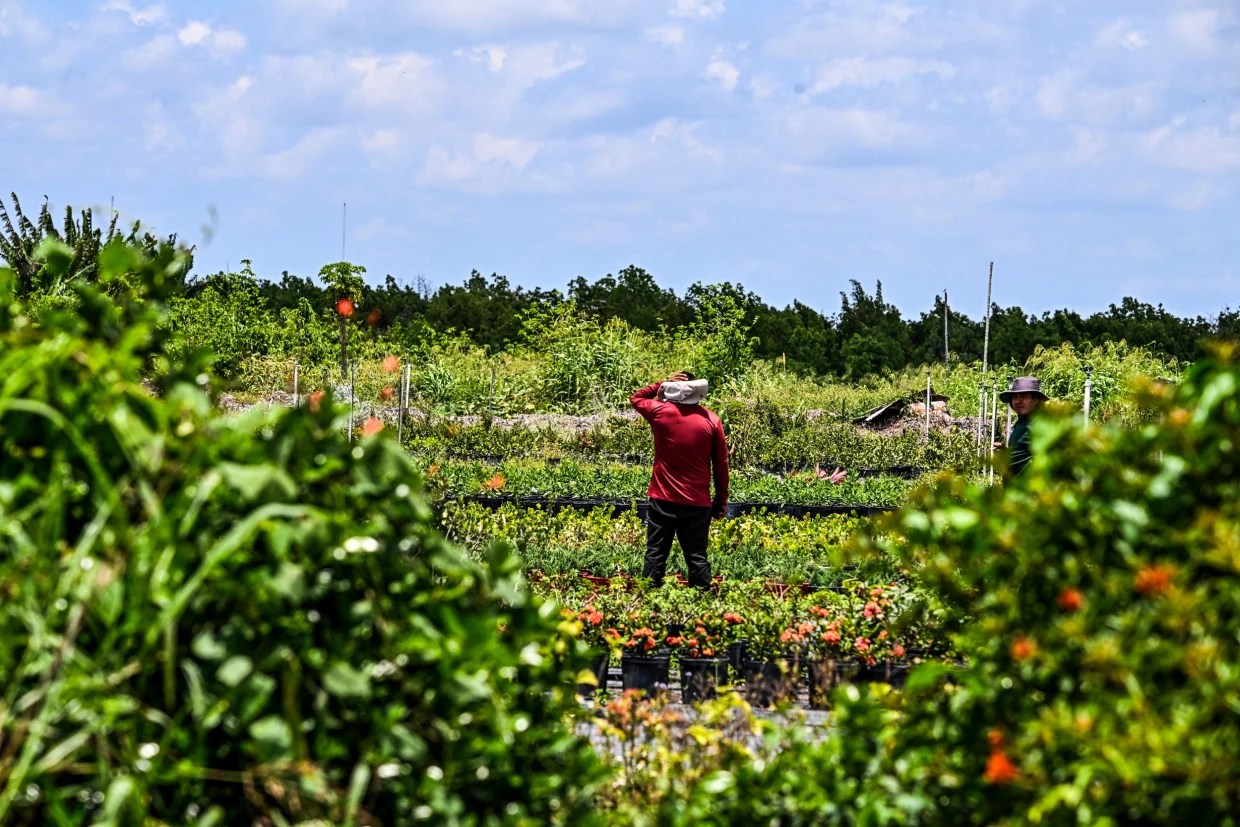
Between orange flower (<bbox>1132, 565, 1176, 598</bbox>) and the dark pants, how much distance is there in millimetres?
5663

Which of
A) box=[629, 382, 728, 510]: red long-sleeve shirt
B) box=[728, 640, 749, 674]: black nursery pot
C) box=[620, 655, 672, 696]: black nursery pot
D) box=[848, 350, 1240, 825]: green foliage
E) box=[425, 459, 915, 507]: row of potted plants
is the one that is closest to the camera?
box=[848, 350, 1240, 825]: green foliage

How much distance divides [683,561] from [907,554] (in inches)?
250

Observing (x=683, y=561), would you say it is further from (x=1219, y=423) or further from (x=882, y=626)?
(x=1219, y=423)

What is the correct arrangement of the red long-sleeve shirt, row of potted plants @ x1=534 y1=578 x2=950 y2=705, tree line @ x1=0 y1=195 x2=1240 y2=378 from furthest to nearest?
tree line @ x1=0 y1=195 x2=1240 y2=378 → the red long-sleeve shirt → row of potted plants @ x1=534 y1=578 x2=950 y2=705

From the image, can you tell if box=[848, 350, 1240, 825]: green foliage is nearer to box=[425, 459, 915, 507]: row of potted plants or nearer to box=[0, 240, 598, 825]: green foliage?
box=[0, 240, 598, 825]: green foliage

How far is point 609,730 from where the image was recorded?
3.18 metres

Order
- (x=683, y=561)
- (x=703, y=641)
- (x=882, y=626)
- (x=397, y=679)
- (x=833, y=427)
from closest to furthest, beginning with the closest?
1. (x=397, y=679)
2. (x=882, y=626)
3. (x=703, y=641)
4. (x=683, y=561)
5. (x=833, y=427)

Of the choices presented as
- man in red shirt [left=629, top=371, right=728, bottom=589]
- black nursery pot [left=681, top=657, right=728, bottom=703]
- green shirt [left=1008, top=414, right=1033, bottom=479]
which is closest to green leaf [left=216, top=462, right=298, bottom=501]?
black nursery pot [left=681, top=657, right=728, bottom=703]

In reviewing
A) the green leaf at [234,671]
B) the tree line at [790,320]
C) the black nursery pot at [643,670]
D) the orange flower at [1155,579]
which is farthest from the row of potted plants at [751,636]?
the tree line at [790,320]

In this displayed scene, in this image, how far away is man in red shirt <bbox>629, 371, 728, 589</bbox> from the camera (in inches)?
295

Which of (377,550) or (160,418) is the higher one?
(160,418)

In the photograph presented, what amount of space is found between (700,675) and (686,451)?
187 centimetres

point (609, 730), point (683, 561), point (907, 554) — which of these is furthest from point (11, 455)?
point (683, 561)

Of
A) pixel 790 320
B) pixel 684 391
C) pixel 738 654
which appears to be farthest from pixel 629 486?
pixel 790 320
